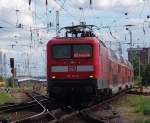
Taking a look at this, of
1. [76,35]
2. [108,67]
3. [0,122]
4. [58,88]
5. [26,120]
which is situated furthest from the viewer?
[108,67]

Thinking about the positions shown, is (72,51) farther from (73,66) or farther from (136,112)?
(136,112)

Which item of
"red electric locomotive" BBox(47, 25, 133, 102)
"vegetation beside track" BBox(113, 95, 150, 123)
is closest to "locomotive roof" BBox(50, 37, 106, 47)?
"red electric locomotive" BBox(47, 25, 133, 102)

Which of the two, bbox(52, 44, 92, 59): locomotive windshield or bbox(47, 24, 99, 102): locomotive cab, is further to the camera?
bbox(52, 44, 92, 59): locomotive windshield

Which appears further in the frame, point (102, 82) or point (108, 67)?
point (108, 67)

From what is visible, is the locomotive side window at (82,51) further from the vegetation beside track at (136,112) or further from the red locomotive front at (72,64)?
the vegetation beside track at (136,112)

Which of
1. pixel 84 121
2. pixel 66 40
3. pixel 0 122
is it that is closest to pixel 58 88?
pixel 66 40

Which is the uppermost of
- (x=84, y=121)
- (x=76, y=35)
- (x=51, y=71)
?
(x=76, y=35)

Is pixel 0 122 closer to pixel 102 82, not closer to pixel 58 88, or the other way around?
pixel 58 88

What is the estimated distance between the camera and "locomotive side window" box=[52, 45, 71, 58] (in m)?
24.9

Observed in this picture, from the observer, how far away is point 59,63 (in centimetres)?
2466

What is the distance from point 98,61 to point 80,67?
1.03 metres

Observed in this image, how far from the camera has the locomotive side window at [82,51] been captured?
24781mm

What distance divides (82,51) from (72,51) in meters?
0.48

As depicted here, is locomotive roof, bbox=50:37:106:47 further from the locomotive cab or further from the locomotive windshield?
the locomotive windshield
